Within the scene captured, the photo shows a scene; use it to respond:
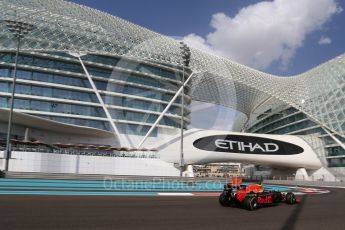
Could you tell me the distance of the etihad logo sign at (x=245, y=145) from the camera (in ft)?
198

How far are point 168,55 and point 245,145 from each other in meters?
20.5

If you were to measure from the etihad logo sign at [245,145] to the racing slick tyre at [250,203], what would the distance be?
44110 millimetres

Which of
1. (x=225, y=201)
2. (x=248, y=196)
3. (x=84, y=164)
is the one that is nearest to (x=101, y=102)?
(x=84, y=164)

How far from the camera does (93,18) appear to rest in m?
62.8

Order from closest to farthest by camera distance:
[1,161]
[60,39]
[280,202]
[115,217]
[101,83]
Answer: [115,217]
[280,202]
[1,161]
[60,39]
[101,83]

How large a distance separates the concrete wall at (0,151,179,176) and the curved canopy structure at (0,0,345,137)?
1671 cm

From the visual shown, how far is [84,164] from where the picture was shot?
47781 mm

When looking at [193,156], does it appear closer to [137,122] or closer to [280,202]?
[137,122]

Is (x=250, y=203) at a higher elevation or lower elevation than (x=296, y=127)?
lower

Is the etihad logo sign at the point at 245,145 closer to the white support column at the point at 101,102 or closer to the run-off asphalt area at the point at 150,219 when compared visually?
the white support column at the point at 101,102

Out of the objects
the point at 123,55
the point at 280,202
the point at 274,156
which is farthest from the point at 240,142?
the point at 280,202

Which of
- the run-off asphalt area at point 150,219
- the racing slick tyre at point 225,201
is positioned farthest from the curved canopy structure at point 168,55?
the run-off asphalt area at point 150,219

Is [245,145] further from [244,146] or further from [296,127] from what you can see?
[296,127]

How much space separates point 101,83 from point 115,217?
48304mm
